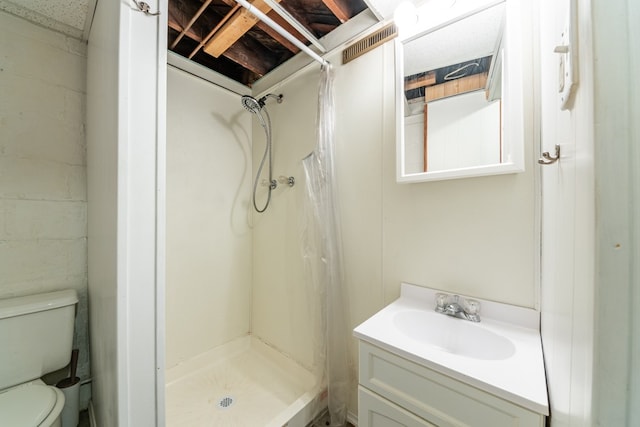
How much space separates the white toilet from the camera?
958 millimetres

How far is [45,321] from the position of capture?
3.78 ft

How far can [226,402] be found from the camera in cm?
142

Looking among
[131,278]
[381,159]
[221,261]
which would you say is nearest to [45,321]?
[221,261]

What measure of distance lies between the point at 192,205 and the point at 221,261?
1.60ft

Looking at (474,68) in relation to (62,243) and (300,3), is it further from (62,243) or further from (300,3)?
(62,243)

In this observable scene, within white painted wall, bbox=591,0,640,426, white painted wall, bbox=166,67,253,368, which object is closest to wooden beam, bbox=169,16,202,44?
white painted wall, bbox=166,67,253,368

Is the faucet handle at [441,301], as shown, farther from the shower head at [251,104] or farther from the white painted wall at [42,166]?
the white painted wall at [42,166]

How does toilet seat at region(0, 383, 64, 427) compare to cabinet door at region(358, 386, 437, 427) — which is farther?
toilet seat at region(0, 383, 64, 427)

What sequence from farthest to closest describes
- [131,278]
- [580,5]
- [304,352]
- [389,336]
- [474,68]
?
[304,352], [474,68], [389,336], [131,278], [580,5]

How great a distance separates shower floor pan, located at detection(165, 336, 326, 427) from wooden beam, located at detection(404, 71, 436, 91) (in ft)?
5.59

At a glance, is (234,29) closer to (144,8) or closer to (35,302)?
(144,8)

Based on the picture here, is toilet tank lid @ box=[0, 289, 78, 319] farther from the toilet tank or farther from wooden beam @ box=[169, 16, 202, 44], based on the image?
wooden beam @ box=[169, 16, 202, 44]

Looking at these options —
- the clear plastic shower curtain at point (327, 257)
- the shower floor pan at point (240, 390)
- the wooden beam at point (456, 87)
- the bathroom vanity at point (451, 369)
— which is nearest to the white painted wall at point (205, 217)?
the shower floor pan at point (240, 390)

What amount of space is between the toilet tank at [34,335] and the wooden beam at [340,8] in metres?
2.08
